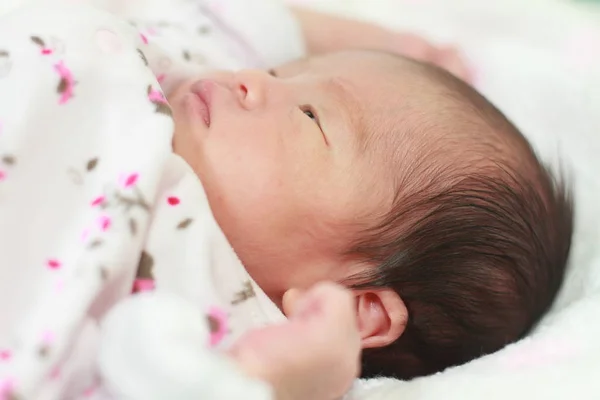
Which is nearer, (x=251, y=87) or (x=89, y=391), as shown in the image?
(x=89, y=391)

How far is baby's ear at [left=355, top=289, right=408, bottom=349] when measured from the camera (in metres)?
0.87

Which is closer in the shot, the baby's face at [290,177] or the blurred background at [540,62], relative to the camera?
the baby's face at [290,177]

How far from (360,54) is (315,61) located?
0.20 feet

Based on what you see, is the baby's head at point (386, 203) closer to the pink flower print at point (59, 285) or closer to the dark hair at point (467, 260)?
the dark hair at point (467, 260)

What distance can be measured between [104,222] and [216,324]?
0.49 feet

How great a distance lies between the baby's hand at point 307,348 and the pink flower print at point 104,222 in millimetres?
180

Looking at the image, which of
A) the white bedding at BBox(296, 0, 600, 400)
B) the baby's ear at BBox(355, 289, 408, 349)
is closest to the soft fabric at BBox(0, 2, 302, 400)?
the baby's ear at BBox(355, 289, 408, 349)

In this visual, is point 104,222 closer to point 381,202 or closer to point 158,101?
point 158,101

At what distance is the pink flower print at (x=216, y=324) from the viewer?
753 millimetres

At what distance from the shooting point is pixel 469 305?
902 mm

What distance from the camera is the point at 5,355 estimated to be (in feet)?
2.19

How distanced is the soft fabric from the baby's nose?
113mm

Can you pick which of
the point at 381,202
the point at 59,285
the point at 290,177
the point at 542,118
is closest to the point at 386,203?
the point at 381,202

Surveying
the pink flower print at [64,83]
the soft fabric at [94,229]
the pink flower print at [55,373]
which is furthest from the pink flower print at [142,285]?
the pink flower print at [64,83]
